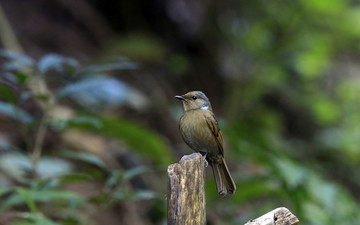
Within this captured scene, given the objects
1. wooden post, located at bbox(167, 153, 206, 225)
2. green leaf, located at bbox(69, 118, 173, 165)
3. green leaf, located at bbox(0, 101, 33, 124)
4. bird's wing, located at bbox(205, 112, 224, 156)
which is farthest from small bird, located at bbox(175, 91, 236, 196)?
green leaf, located at bbox(69, 118, 173, 165)

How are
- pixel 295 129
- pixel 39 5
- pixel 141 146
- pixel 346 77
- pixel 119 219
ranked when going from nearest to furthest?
1. pixel 141 146
2. pixel 119 219
3. pixel 39 5
4. pixel 295 129
5. pixel 346 77

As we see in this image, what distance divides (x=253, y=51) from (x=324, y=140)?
2.20 metres

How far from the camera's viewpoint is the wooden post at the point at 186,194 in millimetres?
2002

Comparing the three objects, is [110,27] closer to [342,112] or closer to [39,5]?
[39,5]

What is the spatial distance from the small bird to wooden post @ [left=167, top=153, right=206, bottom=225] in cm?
88

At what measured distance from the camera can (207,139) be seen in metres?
3.09

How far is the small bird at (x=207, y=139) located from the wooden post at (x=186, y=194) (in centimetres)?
88

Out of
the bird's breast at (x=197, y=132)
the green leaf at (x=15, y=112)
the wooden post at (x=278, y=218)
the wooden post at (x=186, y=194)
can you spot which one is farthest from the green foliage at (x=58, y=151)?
the wooden post at (x=278, y=218)

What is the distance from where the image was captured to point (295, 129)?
913 centimetres

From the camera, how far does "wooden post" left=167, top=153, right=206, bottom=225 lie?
200 cm

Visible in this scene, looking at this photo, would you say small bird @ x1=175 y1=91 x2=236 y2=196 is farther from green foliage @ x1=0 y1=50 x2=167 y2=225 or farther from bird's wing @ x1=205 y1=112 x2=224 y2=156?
green foliage @ x1=0 y1=50 x2=167 y2=225

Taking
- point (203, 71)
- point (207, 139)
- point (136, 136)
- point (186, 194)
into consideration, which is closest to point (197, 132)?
point (207, 139)

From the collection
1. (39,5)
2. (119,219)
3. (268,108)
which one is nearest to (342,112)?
(268,108)

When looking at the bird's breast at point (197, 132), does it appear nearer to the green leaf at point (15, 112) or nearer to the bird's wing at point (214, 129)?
the bird's wing at point (214, 129)
